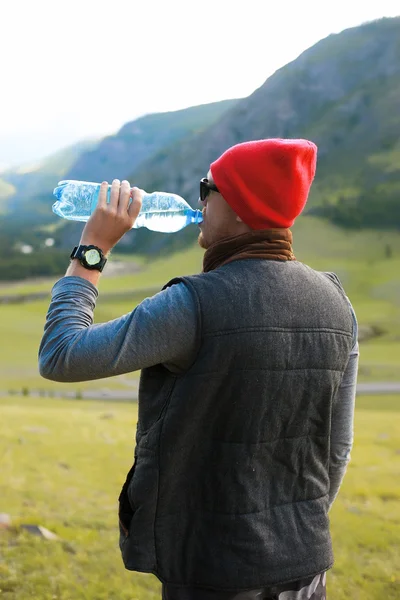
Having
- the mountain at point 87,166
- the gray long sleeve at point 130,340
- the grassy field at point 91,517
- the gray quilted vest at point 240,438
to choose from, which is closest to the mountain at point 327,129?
the mountain at point 87,166

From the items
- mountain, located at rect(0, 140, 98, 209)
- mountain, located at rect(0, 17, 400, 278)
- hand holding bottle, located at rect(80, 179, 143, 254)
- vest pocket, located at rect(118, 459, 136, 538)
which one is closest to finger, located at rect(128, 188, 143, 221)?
hand holding bottle, located at rect(80, 179, 143, 254)

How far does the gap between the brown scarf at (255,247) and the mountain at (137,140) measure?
512 feet

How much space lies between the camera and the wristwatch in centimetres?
169

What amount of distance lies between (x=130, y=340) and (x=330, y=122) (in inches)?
4734

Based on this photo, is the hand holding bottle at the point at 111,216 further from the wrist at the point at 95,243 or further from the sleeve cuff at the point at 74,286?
the sleeve cuff at the point at 74,286

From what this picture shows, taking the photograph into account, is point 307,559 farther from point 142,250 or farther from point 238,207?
point 142,250

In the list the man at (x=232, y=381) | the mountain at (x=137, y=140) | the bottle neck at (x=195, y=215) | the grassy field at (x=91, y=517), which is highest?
the bottle neck at (x=195, y=215)

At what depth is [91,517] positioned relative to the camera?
4.81 m

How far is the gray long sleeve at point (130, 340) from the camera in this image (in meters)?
1.54

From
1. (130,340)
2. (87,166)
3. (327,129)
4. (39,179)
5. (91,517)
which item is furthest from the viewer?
(39,179)

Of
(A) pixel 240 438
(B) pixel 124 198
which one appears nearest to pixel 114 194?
(B) pixel 124 198

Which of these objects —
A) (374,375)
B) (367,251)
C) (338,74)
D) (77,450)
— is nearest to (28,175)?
(338,74)

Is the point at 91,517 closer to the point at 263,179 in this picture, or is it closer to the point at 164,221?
the point at 164,221

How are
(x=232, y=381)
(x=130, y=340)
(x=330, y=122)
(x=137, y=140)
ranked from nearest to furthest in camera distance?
(x=130, y=340)
(x=232, y=381)
(x=330, y=122)
(x=137, y=140)
